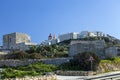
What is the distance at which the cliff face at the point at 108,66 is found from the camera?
4874 centimetres

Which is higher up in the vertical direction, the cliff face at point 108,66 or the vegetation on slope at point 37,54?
the vegetation on slope at point 37,54

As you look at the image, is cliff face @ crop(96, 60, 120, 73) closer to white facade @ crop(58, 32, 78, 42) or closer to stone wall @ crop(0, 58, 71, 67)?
stone wall @ crop(0, 58, 71, 67)

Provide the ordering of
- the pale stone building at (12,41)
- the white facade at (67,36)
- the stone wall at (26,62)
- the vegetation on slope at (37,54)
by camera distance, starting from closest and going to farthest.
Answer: the stone wall at (26,62), the vegetation on slope at (37,54), the pale stone building at (12,41), the white facade at (67,36)

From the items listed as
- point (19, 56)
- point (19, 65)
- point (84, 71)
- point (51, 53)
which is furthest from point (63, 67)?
→ point (51, 53)

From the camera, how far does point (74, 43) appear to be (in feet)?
240

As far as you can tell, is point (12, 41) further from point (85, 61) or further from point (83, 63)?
point (85, 61)

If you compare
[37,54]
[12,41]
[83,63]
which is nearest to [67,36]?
[12,41]

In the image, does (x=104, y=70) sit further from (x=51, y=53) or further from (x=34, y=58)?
(x=51, y=53)

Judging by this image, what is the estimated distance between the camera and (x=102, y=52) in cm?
6438

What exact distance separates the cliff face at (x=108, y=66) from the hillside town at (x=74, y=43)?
8125 mm

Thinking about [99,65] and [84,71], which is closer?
[84,71]

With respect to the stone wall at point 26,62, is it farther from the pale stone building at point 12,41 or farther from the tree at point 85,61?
the pale stone building at point 12,41

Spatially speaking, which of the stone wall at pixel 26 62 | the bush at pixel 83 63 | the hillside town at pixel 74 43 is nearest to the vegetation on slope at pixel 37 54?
the hillside town at pixel 74 43

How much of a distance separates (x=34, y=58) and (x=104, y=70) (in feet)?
49.1
